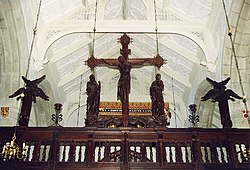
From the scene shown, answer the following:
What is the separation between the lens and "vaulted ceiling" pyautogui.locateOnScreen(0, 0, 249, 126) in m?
9.43

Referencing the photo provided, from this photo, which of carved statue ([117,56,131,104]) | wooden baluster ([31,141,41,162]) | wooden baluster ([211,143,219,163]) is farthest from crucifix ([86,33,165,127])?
wooden baluster ([211,143,219,163])

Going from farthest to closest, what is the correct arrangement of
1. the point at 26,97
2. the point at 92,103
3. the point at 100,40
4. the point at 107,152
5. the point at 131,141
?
the point at 100,40 → the point at 26,97 → the point at 92,103 → the point at 131,141 → the point at 107,152

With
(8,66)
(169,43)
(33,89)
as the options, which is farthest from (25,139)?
(169,43)

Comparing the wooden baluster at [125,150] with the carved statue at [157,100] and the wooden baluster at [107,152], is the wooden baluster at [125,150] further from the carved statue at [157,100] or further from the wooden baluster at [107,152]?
the carved statue at [157,100]

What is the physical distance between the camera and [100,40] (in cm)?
1330

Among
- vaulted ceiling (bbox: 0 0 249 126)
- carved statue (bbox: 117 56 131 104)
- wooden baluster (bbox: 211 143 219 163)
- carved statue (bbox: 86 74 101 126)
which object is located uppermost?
vaulted ceiling (bbox: 0 0 249 126)

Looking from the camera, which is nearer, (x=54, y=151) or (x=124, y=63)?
(x=54, y=151)

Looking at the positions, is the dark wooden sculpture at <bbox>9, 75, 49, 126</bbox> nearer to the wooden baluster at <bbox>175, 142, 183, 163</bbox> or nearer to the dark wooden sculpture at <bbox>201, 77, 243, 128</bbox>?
the wooden baluster at <bbox>175, 142, 183, 163</bbox>

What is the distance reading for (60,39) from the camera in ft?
39.1

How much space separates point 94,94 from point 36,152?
142 cm

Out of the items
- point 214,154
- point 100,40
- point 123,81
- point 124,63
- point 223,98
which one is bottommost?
point 214,154

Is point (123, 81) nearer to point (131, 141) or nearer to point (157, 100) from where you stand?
point (157, 100)

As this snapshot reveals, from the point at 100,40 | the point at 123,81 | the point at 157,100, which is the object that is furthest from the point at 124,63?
the point at 100,40

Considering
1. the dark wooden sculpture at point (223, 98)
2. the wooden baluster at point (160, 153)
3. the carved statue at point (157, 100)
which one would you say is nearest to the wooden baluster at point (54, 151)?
the wooden baluster at point (160, 153)
